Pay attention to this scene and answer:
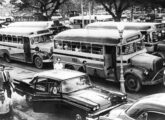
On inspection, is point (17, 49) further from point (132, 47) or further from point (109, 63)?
point (132, 47)

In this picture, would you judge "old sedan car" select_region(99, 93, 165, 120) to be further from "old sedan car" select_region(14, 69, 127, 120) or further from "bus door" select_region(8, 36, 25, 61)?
"bus door" select_region(8, 36, 25, 61)

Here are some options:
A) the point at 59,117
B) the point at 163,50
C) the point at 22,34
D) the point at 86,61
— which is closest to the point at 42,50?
the point at 22,34

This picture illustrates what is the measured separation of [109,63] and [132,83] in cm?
154

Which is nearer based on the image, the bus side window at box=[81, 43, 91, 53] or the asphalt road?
the asphalt road

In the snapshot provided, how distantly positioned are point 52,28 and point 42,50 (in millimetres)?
2609

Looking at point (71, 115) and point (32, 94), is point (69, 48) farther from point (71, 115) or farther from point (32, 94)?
point (71, 115)

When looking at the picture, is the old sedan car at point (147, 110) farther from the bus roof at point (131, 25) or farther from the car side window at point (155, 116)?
the bus roof at point (131, 25)

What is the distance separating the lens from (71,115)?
9.45 metres

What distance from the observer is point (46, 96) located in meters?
10.1

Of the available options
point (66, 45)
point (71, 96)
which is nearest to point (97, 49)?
point (66, 45)

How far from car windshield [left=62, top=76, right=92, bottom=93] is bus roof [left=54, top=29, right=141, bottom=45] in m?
3.59

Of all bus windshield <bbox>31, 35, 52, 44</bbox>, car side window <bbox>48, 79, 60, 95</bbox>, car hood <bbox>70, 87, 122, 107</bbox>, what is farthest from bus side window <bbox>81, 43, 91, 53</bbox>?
bus windshield <bbox>31, 35, 52, 44</bbox>

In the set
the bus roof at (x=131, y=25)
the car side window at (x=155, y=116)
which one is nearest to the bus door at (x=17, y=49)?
the bus roof at (x=131, y=25)

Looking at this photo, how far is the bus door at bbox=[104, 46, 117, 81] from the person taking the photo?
1394cm
